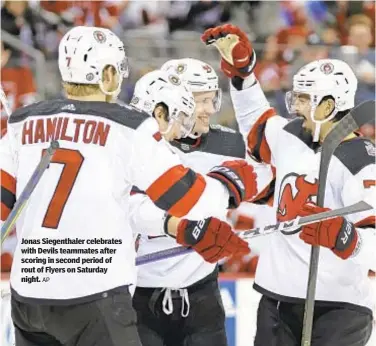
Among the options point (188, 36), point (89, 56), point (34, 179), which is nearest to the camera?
point (34, 179)

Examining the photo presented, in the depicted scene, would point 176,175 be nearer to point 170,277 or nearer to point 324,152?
point 324,152

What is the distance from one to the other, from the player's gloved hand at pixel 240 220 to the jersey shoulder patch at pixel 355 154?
2.09 m

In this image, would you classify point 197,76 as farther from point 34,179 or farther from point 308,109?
point 34,179

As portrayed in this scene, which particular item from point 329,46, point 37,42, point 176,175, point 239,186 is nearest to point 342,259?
point 239,186

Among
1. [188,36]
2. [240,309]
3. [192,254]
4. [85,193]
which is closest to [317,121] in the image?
[192,254]

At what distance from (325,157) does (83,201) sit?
72cm

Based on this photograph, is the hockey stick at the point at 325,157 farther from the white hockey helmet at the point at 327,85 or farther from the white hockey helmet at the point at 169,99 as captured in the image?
the white hockey helmet at the point at 169,99

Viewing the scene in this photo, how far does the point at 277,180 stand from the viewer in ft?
9.87

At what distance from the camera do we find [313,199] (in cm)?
289

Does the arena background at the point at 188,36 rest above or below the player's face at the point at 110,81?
above

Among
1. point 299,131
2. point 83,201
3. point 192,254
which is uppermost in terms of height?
point 299,131

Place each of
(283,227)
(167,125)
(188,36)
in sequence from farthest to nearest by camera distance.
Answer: (188,36) < (167,125) < (283,227)

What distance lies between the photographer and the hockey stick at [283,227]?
265 centimetres

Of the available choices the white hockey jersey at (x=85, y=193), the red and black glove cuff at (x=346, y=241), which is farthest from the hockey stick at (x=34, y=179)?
the red and black glove cuff at (x=346, y=241)
